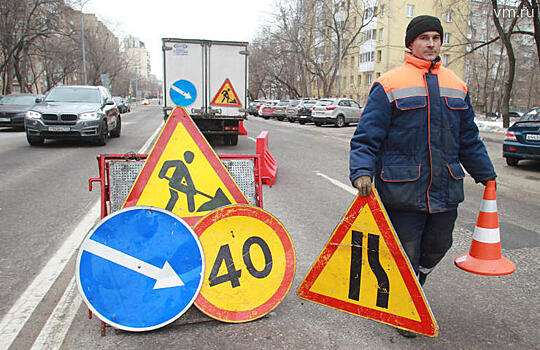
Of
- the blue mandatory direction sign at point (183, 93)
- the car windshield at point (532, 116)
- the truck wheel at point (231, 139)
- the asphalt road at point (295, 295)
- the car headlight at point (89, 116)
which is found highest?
the blue mandatory direction sign at point (183, 93)

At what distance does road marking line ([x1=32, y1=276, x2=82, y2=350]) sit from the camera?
267 cm

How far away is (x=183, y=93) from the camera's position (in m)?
3.33

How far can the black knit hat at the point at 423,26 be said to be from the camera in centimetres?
263

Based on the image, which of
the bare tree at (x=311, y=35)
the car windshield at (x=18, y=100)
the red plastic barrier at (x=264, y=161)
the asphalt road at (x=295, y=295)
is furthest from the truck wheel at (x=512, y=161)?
the bare tree at (x=311, y=35)

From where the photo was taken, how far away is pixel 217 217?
289 centimetres

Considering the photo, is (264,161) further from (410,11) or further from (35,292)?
(410,11)

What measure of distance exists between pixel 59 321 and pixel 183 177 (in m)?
1.32

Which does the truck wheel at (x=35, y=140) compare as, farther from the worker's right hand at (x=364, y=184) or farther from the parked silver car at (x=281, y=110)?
the parked silver car at (x=281, y=110)

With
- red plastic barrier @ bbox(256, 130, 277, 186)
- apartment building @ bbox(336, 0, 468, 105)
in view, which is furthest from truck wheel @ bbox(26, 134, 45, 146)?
apartment building @ bbox(336, 0, 468, 105)

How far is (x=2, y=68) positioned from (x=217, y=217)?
3553cm

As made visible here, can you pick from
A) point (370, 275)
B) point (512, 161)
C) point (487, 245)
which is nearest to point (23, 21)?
point (512, 161)

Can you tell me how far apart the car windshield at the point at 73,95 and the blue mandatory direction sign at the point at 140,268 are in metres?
12.2

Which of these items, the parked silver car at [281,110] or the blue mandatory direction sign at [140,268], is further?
the parked silver car at [281,110]

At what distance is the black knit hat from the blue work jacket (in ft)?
0.48
